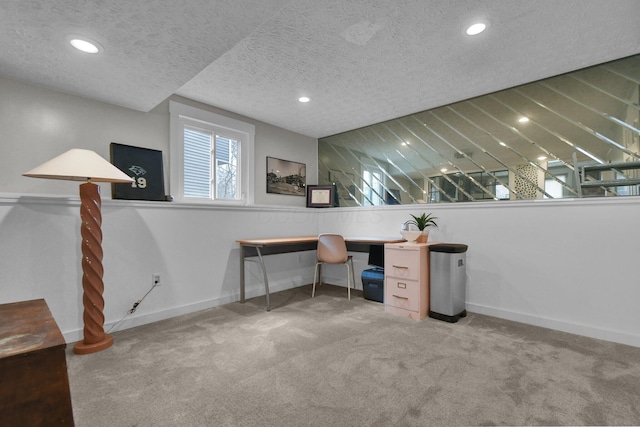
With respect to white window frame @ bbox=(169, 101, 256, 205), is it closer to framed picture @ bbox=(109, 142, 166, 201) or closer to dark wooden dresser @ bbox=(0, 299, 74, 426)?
framed picture @ bbox=(109, 142, 166, 201)

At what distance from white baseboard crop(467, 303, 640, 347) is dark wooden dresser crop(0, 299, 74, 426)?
127 inches

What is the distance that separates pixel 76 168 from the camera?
1984 millimetres

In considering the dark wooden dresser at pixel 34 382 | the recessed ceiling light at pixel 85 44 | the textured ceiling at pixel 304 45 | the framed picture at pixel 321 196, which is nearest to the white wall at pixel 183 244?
the textured ceiling at pixel 304 45

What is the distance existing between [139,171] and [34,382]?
2.29 metres

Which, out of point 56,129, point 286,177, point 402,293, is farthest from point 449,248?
point 56,129

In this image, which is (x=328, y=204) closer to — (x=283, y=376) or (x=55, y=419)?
(x=283, y=376)

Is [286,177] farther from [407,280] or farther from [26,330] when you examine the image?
[26,330]

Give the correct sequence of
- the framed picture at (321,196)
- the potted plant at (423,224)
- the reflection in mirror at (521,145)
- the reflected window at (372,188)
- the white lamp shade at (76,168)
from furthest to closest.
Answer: the framed picture at (321,196), the reflected window at (372,188), the potted plant at (423,224), the reflection in mirror at (521,145), the white lamp shade at (76,168)

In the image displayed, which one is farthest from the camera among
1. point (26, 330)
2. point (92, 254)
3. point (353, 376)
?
point (92, 254)

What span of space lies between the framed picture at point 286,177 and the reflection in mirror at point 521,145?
97 centimetres

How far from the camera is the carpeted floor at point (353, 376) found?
1414mm

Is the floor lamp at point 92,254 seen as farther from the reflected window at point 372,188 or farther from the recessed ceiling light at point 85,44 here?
the reflected window at point 372,188

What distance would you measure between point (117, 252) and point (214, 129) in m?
1.72

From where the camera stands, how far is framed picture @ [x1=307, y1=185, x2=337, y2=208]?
4328 mm
